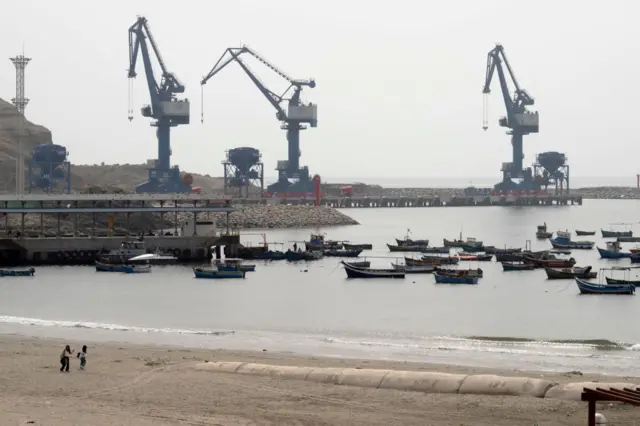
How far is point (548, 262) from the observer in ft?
223

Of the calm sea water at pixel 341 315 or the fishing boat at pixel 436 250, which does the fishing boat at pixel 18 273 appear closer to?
the calm sea water at pixel 341 315

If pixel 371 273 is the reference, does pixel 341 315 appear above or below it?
below

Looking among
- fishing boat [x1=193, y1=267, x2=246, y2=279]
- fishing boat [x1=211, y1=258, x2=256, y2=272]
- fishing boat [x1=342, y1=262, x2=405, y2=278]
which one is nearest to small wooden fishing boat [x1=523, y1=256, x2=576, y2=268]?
fishing boat [x1=342, y1=262, x2=405, y2=278]

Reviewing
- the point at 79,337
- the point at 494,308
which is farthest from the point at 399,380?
the point at 494,308

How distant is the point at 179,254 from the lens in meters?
71.6

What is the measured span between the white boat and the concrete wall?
38.0 m

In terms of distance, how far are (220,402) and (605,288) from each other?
3312 centimetres

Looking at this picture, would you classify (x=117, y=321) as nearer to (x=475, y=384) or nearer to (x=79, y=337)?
(x=79, y=337)

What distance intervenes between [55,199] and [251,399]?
50082 mm

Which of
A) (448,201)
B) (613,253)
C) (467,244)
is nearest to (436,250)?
(467,244)

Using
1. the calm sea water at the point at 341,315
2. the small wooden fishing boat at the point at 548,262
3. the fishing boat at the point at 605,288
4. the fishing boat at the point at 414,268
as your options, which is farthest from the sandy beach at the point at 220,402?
the small wooden fishing boat at the point at 548,262

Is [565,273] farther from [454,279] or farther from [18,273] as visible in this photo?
[18,273]

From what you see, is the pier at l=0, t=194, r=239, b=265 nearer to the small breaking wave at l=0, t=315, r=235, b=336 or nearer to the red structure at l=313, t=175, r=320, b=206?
the small breaking wave at l=0, t=315, r=235, b=336

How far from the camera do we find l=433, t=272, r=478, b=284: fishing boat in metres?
59.8
